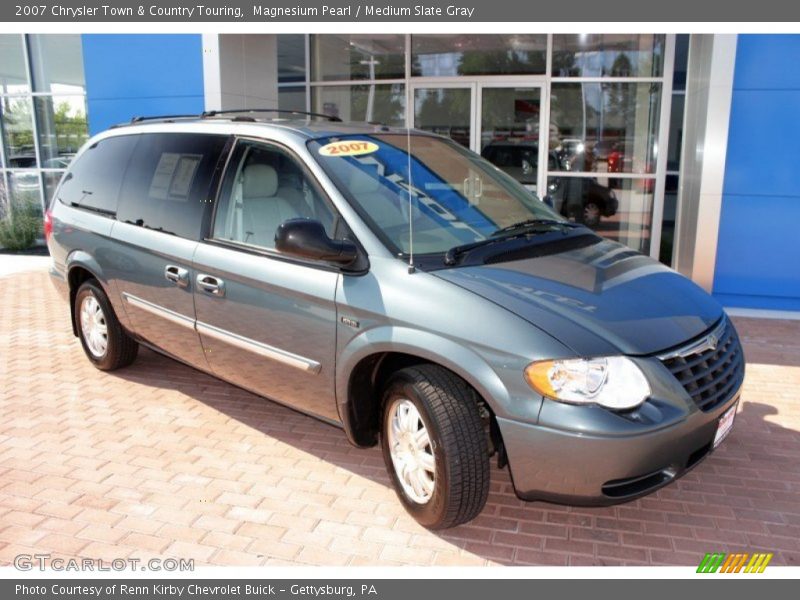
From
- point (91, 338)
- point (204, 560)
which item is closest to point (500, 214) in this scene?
point (204, 560)

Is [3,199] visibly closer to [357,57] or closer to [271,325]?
[357,57]

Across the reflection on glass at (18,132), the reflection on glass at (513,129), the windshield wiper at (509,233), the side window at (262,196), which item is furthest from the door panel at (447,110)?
the reflection on glass at (18,132)

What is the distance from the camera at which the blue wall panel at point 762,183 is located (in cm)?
730

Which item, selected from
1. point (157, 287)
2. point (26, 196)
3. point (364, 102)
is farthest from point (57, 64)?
point (157, 287)

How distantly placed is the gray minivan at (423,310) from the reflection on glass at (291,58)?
725cm

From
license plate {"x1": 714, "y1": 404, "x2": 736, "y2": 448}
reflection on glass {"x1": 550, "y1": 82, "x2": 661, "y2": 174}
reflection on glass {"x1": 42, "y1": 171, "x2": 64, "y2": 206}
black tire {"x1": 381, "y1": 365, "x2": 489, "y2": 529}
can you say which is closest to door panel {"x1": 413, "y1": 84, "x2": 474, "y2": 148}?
reflection on glass {"x1": 550, "y1": 82, "x2": 661, "y2": 174}

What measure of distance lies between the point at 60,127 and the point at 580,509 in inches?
480

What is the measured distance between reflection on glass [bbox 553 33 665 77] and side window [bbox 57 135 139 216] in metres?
6.86

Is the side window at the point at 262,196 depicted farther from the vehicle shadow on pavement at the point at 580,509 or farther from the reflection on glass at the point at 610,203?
the reflection on glass at the point at 610,203

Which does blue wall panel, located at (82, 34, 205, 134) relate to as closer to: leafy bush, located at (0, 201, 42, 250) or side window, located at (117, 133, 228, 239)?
leafy bush, located at (0, 201, 42, 250)

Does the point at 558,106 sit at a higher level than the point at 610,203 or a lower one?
higher

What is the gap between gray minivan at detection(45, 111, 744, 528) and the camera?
2.81 m

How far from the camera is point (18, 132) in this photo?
12.6 metres

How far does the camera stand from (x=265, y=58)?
31.6ft
